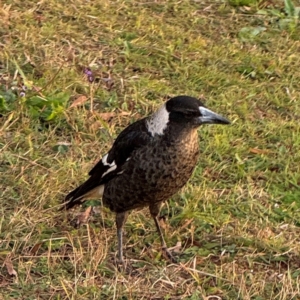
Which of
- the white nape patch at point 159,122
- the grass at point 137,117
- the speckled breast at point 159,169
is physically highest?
the white nape patch at point 159,122

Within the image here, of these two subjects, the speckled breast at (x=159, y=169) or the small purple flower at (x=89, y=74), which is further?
the small purple flower at (x=89, y=74)

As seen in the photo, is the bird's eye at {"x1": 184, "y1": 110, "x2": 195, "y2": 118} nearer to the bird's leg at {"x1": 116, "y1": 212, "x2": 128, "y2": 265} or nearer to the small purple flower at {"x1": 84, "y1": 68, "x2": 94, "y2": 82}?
the bird's leg at {"x1": 116, "y1": 212, "x2": 128, "y2": 265}

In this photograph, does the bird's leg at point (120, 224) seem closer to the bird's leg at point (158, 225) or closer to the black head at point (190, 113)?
the bird's leg at point (158, 225)

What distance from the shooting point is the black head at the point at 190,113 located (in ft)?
11.9

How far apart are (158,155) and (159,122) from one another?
6.8 inches

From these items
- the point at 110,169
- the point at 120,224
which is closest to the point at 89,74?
the point at 110,169

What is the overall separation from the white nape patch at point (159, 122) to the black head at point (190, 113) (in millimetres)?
28

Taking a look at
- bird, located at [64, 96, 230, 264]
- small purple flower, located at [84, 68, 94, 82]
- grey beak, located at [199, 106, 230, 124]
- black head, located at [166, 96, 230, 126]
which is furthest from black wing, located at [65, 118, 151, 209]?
small purple flower, located at [84, 68, 94, 82]

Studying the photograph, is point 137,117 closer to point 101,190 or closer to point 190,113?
point 101,190

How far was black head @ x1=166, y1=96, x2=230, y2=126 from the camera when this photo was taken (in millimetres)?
3637

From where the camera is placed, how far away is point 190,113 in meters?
3.64

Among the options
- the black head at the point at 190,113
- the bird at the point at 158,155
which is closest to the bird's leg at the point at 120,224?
the bird at the point at 158,155

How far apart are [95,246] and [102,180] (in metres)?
0.33

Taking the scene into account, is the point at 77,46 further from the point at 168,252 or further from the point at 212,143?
the point at 168,252
